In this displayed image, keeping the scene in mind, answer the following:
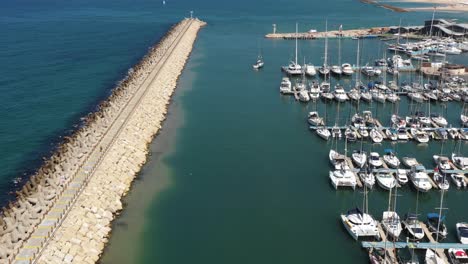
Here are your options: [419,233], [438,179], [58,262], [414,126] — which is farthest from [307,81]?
[58,262]

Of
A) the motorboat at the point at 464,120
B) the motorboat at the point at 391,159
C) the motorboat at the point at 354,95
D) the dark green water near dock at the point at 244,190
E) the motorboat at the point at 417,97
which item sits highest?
the motorboat at the point at 354,95

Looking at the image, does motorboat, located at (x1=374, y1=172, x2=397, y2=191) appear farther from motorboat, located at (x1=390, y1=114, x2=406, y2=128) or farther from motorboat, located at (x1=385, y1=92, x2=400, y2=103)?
motorboat, located at (x1=385, y1=92, x2=400, y2=103)

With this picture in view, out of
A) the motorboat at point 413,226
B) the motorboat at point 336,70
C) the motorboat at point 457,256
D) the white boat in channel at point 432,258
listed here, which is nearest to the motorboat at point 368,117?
the motorboat at point 336,70

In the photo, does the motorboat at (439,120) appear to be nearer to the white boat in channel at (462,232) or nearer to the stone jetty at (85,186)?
the white boat in channel at (462,232)

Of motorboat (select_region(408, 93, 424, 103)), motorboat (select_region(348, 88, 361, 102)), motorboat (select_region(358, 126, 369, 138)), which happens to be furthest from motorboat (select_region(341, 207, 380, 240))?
motorboat (select_region(408, 93, 424, 103))

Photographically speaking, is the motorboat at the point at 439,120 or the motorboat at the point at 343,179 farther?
the motorboat at the point at 439,120

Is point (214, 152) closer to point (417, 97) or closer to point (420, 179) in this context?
point (420, 179)
